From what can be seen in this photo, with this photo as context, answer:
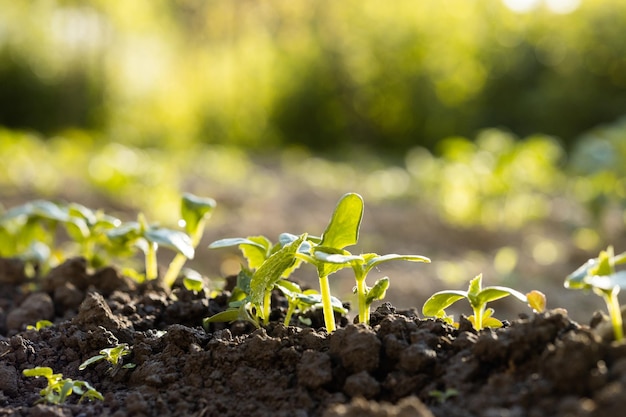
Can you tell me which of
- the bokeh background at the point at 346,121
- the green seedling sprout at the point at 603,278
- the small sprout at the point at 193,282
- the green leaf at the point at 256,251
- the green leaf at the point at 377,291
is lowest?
the small sprout at the point at 193,282

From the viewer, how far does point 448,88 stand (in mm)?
11742

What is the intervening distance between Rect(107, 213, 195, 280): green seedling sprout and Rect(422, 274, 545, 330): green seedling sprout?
61cm

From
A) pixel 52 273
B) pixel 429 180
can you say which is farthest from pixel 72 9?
pixel 52 273

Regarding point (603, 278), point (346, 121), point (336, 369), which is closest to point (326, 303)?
point (336, 369)

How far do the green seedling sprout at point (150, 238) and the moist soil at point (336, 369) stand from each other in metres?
0.25

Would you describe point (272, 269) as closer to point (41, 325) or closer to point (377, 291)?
point (377, 291)

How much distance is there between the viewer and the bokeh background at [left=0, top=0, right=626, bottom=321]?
5.10 m

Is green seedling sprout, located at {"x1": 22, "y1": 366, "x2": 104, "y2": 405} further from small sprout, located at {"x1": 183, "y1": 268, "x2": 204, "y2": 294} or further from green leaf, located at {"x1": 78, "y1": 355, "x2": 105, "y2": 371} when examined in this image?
small sprout, located at {"x1": 183, "y1": 268, "x2": 204, "y2": 294}

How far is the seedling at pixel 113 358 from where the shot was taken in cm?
158

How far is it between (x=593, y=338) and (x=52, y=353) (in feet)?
3.70

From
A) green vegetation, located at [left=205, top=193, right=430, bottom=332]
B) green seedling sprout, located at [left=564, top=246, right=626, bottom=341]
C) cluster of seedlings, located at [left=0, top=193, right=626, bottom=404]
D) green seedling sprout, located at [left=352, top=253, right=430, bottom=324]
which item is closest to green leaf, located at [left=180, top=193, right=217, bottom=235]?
cluster of seedlings, located at [left=0, top=193, right=626, bottom=404]

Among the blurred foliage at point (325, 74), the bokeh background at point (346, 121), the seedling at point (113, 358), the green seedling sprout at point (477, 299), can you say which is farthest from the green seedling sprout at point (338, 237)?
the blurred foliage at point (325, 74)

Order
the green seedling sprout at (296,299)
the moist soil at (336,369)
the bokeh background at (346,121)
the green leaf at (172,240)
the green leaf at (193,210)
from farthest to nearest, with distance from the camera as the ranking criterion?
the bokeh background at (346,121)
the green leaf at (193,210)
the green leaf at (172,240)
the green seedling sprout at (296,299)
the moist soil at (336,369)

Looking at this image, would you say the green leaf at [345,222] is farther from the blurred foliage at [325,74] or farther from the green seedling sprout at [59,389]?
the blurred foliage at [325,74]
